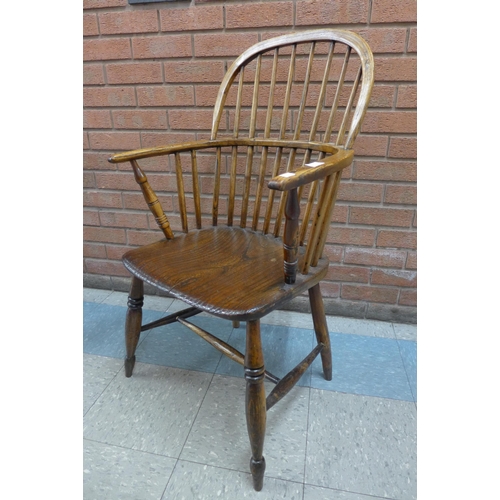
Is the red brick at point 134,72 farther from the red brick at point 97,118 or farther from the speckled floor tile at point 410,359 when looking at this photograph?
the speckled floor tile at point 410,359

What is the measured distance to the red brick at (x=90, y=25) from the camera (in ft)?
4.69

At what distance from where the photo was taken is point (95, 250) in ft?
5.92

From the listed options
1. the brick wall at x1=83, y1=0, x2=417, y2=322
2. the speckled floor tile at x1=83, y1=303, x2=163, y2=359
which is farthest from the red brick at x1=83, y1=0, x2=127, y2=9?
the speckled floor tile at x1=83, y1=303, x2=163, y2=359

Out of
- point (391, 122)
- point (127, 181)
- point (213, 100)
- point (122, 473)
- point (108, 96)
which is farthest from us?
point (127, 181)

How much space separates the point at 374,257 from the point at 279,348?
53 centimetres

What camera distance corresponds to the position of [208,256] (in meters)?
1.08

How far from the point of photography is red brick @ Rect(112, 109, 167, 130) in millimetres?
1501

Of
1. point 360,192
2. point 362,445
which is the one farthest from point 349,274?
point 362,445

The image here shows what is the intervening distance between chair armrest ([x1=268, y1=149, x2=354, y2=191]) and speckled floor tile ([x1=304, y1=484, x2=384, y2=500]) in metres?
0.77

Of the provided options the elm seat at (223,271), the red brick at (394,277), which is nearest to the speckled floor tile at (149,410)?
the elm seat at (223,271)

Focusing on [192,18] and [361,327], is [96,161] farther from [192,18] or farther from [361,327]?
[361,327]

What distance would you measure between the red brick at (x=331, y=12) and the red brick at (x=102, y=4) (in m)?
0.67
